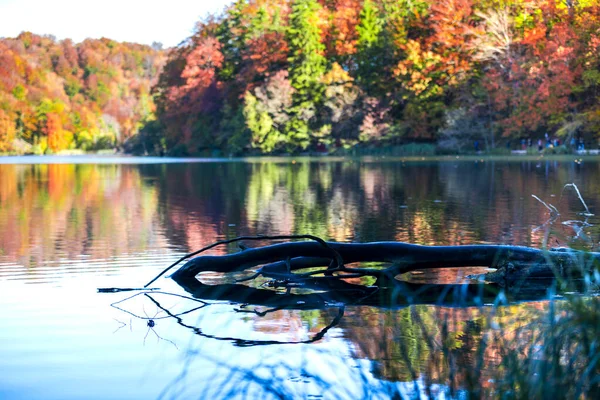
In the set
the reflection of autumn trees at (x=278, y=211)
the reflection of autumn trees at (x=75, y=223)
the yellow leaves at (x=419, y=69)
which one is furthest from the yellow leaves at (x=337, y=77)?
the reflection of autumn trees at (x=75, y=223)

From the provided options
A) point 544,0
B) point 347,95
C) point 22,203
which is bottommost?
point 22,203

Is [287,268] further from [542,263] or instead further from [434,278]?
[542,263]

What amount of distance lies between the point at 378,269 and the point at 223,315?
161 centimetres

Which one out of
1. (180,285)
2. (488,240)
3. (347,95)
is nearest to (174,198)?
(488,240)

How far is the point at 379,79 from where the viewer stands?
54219 mm

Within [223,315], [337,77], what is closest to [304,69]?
[337,77]

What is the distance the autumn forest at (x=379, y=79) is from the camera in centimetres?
4353

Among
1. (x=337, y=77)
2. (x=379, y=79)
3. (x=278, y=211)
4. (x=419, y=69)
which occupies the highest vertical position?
(x=419, y=69)

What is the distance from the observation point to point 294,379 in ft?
15.3

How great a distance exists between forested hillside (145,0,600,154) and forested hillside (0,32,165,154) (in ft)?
66.2

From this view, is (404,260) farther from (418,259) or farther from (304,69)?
(304,69)

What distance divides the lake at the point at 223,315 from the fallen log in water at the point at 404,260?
0.41 metres

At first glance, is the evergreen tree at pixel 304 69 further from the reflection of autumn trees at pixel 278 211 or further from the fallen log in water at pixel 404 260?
the fallen log in water at pixel 404 260

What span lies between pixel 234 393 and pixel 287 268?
3.32 m
